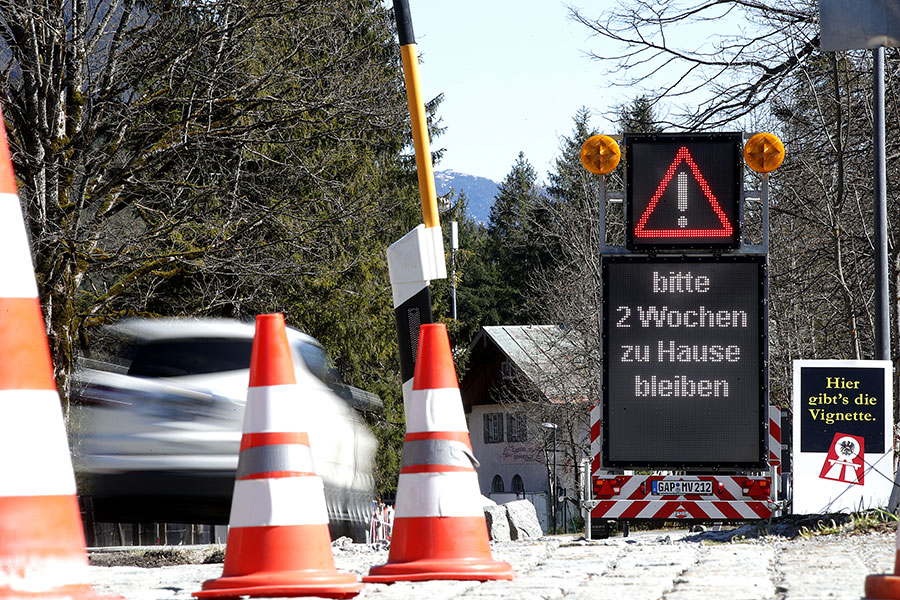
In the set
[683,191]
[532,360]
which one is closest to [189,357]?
[683,191]

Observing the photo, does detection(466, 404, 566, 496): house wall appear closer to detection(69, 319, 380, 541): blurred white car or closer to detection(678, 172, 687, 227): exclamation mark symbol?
Result: detection(69, 319, 380, 541): blurred white car

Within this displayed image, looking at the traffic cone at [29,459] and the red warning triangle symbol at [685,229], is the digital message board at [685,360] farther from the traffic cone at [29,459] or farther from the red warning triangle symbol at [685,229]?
the traffic cone at [29,459]

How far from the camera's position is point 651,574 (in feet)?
22.6

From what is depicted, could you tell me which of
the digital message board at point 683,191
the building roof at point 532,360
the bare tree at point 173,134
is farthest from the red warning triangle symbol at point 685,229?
the building roof at point 532,360

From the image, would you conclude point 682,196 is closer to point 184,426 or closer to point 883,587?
point 184,426

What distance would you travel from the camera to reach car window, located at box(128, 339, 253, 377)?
13852 mm

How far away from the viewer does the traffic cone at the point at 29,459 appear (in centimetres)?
420

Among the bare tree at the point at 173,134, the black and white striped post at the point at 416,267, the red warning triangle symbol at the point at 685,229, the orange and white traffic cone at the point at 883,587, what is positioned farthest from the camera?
the bare tree at the point at 173,134

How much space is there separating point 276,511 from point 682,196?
251 inches

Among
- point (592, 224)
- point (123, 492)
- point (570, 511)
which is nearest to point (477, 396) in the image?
point (570, 511)

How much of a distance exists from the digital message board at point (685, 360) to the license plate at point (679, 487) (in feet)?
1.11

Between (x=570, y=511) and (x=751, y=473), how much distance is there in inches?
1693

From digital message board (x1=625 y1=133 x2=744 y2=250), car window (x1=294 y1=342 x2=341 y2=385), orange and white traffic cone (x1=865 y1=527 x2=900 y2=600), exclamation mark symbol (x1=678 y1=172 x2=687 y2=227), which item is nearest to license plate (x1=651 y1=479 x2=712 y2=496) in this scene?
digital message board (x1=625 y1=133 x2=744 y2=250)

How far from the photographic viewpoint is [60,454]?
4383mm
